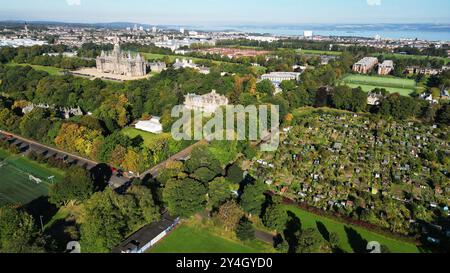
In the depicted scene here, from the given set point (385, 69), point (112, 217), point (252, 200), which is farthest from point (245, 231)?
point (385, 69)

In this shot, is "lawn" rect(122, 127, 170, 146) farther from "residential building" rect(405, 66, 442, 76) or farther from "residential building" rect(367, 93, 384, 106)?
"residential building" rect(405, 66, 442, 76)

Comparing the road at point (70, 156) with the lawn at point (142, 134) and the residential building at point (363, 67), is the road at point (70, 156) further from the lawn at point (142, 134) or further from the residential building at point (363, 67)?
the residential building at point (363, 67)

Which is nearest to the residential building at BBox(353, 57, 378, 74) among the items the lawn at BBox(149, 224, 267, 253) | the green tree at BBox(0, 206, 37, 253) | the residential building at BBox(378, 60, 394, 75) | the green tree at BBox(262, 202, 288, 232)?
the residential building at BBox(378, 60, 394, 75)

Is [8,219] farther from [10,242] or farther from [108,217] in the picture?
[108,217]

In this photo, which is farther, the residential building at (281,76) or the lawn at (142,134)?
the residential building at (281,76)

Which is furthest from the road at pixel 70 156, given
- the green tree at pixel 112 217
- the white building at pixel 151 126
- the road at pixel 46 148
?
the white building at pixel 151 126
